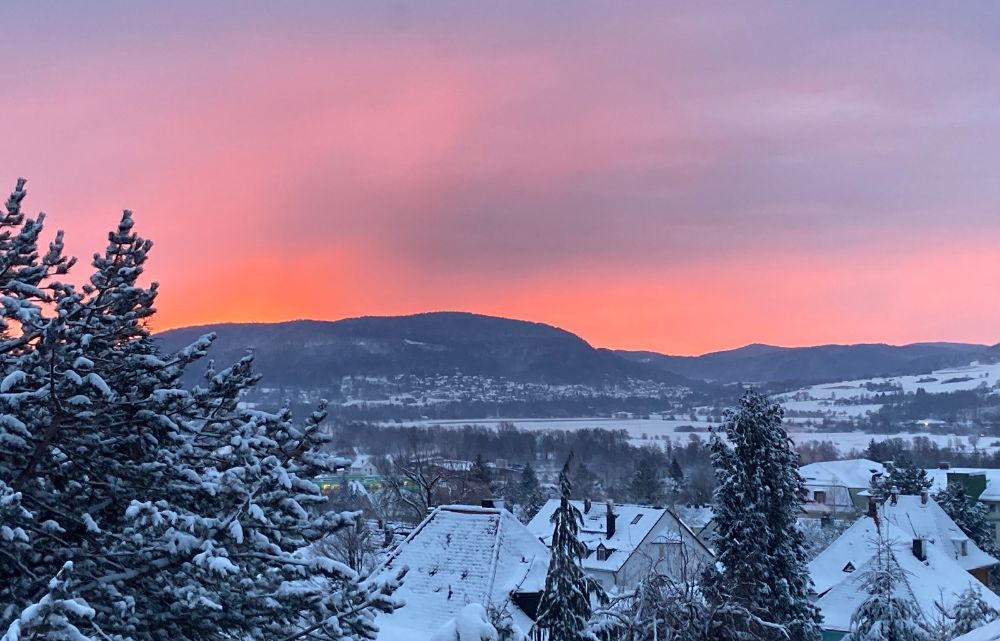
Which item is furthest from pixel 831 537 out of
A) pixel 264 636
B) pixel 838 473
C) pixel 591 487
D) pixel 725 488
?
pixel 264 636

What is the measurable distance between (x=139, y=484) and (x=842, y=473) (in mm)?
101460

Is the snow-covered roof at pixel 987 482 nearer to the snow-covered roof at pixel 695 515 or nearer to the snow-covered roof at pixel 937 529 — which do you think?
the snow-covered roof at pixel 695 515

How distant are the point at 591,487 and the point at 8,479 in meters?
119

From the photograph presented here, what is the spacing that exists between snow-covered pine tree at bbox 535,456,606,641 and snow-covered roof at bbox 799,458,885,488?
84564mm

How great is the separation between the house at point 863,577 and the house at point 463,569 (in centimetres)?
1428

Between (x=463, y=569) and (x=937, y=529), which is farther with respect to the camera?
(x=937, y=529)

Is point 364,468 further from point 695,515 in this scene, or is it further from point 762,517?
point 762,517

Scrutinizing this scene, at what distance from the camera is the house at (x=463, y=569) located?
24.7 meters

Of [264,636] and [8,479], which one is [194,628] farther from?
[8,479]

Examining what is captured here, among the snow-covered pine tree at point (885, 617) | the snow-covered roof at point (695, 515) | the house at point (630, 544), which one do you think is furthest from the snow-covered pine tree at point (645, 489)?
the snow-covered pine tree at point (885, 617)

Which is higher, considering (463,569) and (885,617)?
(463,569)

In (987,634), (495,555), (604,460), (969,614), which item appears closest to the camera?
(987,634)

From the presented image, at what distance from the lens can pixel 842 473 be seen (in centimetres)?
9988

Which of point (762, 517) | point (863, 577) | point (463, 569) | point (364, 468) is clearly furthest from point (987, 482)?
point (364, 468)
